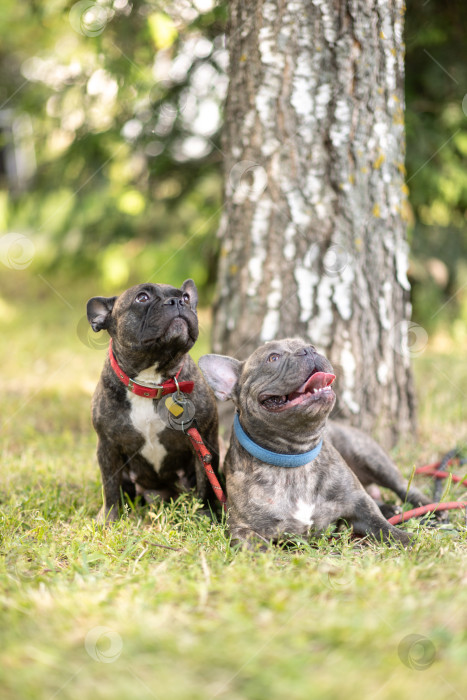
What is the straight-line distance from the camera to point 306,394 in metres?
3.16

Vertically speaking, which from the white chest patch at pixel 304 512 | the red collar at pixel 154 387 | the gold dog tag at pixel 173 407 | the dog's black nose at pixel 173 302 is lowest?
the white chest patch at pixel 304 512

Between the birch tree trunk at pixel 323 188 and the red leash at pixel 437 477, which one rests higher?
the birch tree trunk at pixel 323 188

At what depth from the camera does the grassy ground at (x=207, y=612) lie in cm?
186

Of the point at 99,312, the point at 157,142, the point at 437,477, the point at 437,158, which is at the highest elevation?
the point at 157,142

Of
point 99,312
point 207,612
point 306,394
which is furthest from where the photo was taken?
point 99,312

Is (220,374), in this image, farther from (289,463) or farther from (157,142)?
(157,142)

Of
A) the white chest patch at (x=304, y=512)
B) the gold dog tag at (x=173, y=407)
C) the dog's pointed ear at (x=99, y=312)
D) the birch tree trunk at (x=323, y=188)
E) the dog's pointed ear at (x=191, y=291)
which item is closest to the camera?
the white chest patch at (x=304, y=512)

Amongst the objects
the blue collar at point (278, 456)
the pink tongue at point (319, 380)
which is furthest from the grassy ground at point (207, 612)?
the pink tongue at point (319, 380)

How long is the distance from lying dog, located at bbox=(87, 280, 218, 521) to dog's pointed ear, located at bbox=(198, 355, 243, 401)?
180mm

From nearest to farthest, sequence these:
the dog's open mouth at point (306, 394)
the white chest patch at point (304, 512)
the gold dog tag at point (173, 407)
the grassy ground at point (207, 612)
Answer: the grassy ground at point (207, 612)
the dog's open mouth at point (306, 394)
the white chest patch at point (304, 512)
the gold dog tag at point (173, 407)

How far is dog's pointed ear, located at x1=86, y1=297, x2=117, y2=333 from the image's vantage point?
12.4ft

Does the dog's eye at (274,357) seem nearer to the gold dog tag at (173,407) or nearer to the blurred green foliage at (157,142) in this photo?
the gold dog tag at (173,407)

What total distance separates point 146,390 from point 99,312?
0.55 m

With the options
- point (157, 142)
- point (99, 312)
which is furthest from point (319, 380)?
point (157, 142)
